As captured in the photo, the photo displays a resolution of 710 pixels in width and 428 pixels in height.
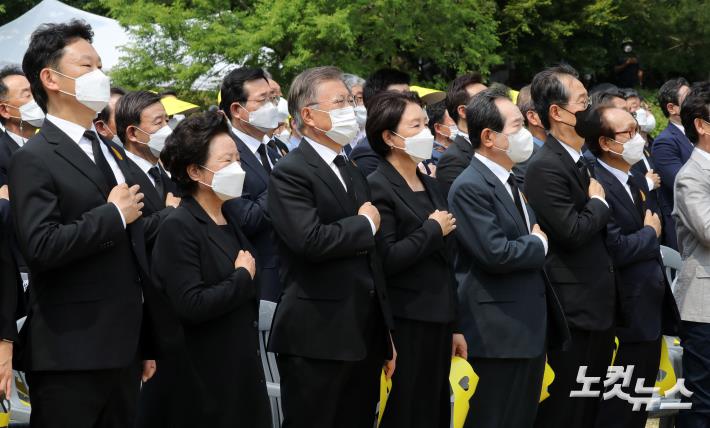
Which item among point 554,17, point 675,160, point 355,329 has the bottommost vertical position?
point 554,17

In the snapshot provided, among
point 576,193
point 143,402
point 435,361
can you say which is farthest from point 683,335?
point 143,402

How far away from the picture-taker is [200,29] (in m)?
15.6

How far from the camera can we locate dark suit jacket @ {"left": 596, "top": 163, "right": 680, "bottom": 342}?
591 cm

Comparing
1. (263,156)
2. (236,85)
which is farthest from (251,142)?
(236,85)

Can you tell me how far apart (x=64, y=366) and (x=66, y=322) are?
0.17 meters

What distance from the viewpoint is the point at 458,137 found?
278 inches

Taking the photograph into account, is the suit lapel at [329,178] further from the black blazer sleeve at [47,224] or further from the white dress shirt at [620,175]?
the white dress shirt at [620,175]

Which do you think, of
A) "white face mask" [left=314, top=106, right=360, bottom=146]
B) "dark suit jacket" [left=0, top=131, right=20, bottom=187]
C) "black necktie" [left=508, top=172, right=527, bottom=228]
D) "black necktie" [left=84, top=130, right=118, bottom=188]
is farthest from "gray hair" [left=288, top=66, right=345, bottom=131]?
"dark suit jacket" [left=0, top=131, right=20, bottom=187]

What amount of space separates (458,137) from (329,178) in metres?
2.23

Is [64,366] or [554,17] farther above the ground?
[64,366]

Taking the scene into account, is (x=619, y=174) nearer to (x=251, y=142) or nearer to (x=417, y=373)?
(x=417, y=373)

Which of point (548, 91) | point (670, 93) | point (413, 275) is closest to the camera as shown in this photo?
point (413, 275)

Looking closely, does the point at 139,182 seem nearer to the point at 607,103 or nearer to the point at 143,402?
the point at 143,402

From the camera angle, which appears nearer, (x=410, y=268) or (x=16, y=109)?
(x=410, y=268)
